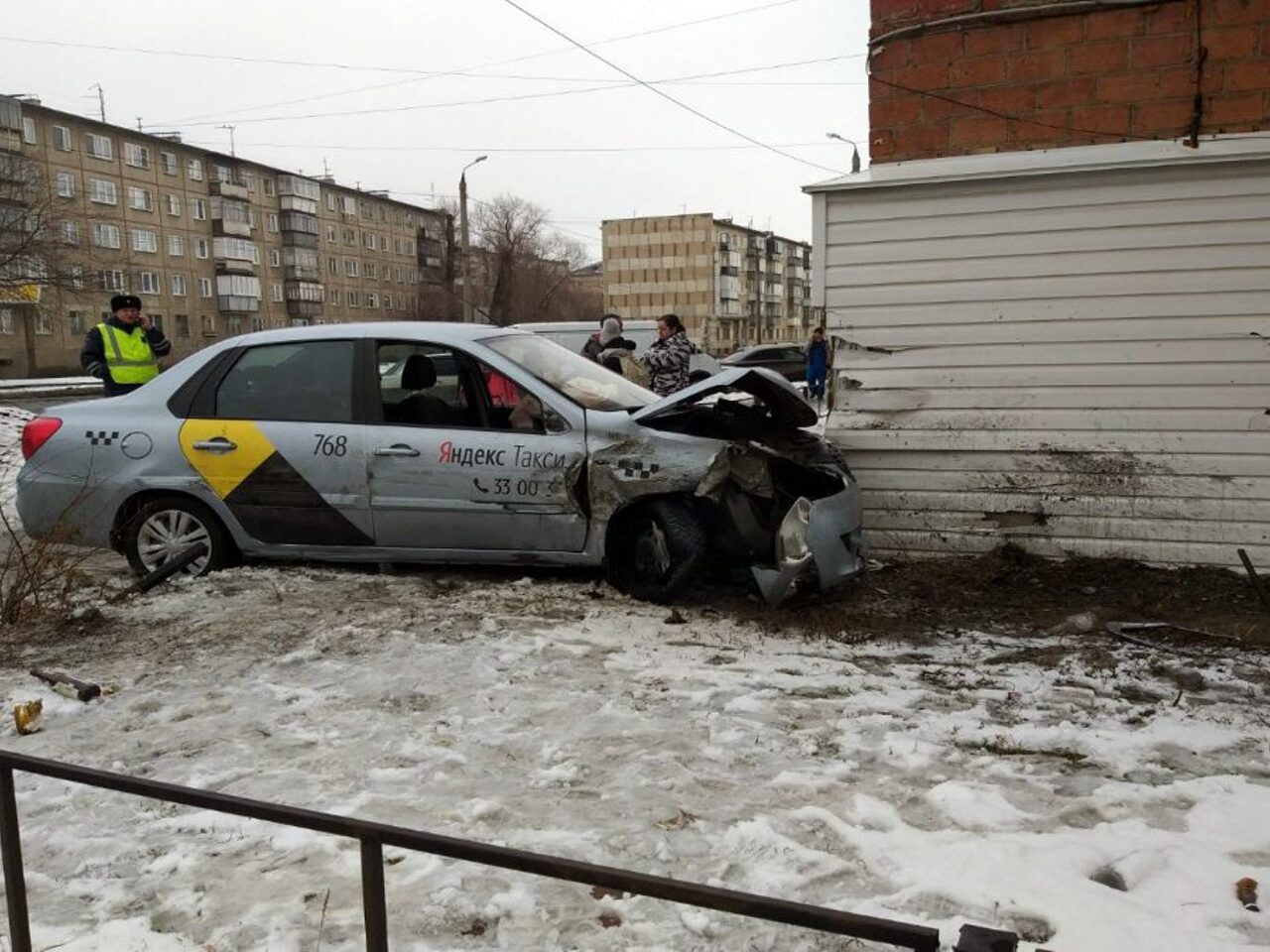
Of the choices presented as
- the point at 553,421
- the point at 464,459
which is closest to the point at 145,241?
the point at 464,459

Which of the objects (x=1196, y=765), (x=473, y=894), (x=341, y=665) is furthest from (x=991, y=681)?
(x=341, y=665)

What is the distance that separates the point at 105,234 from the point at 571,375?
6070 centimetres

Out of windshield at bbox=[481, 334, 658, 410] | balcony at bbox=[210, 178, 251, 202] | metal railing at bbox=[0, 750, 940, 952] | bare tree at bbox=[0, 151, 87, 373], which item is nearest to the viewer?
metal railing at bbox=[0, 750, 940, 952]

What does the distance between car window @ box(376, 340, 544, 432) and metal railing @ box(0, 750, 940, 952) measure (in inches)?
144

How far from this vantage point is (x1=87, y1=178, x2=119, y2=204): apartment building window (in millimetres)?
55981

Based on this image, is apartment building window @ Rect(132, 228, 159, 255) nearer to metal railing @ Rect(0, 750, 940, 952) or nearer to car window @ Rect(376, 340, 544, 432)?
car window @ Rect(376, 340, 544, 432)

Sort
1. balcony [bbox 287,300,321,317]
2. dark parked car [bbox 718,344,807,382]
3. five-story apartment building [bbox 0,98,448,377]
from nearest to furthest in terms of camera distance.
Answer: dark parked car [bbox 718,344,807,382]
five-story apartment building [bbox 0,98,448,377]
balcony [bbox 287,300,321,317]

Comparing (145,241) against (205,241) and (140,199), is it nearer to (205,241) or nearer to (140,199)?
(140,199)

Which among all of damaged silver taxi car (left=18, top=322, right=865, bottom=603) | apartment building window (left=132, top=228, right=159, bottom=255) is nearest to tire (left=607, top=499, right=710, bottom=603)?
damaged silver taxi car (left=18, top=322, right=865, bottom=603)

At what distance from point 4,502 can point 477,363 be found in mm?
5454

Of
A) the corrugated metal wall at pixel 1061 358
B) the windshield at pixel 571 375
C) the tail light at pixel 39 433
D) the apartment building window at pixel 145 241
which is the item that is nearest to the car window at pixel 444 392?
the windshield at pixel 571 375

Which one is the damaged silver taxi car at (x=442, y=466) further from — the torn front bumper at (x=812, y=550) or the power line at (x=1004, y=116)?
the power line at (x=1004, y=116)

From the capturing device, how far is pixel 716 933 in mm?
2422

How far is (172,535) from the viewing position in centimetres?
586
